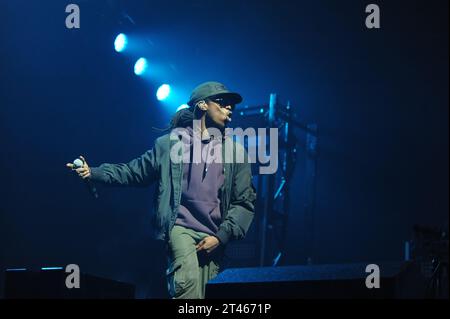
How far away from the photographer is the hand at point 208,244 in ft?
16.5

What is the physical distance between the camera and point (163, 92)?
7570 mm

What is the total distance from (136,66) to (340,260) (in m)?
3.88

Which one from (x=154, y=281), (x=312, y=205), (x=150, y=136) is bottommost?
(x=154, y=281)

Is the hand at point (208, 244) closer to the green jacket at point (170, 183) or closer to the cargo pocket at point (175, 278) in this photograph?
the green jacket at point (170, 183)

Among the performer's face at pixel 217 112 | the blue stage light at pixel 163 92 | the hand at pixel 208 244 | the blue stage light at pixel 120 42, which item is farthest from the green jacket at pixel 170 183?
the blue stage light at pixel 163 92

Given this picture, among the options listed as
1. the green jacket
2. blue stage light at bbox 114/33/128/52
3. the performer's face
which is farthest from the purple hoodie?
blue stage light at bbox 114/33/128/52

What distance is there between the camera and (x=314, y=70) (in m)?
8.48

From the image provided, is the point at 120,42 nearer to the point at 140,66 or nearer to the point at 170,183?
the point at 140,66

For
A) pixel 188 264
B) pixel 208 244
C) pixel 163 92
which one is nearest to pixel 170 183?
pixel 208 244

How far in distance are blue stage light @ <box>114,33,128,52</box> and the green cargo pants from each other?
2.67m

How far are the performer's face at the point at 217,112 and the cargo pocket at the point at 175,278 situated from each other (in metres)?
1.28

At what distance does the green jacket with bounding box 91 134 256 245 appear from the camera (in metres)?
5.12

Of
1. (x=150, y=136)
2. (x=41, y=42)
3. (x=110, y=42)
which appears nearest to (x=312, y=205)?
(x=150, y=136)
